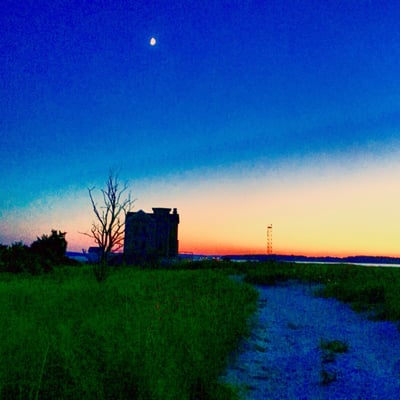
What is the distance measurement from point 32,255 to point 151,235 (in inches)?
784

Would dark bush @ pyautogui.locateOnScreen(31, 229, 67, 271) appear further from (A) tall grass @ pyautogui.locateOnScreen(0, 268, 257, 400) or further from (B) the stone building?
(A) tall grass @ pyautogui.locateOnScreen(0, 268, 257, 400)

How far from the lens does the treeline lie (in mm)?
21281

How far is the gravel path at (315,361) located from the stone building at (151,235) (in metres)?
31.4

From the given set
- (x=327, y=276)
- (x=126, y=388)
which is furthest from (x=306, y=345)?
(x=327, y=276)

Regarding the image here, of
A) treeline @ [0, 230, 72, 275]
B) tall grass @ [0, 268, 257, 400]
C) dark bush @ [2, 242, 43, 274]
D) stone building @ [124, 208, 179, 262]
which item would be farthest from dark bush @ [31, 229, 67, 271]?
tall grass @ [0, 268, 257, 400]

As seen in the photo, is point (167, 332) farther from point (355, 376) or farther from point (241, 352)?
point (355, 376)

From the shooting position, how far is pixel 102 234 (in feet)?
56.1

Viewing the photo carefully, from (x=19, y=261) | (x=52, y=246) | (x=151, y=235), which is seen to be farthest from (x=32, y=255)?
(x=151, y=235)

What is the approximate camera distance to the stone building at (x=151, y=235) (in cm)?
4128

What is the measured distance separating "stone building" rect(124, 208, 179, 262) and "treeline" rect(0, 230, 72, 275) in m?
11.7

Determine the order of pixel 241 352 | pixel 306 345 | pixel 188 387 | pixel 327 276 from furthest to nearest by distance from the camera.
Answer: pixel 327 276 → pixel 306 345 → pixel 241 352 → pixel 188 387

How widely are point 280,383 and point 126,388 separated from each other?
2449 millimetres

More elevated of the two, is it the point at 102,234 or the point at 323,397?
the point at 102,234

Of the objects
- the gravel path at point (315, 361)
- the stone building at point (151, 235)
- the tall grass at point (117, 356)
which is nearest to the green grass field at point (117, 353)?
the tall grass at point (117, 356)
